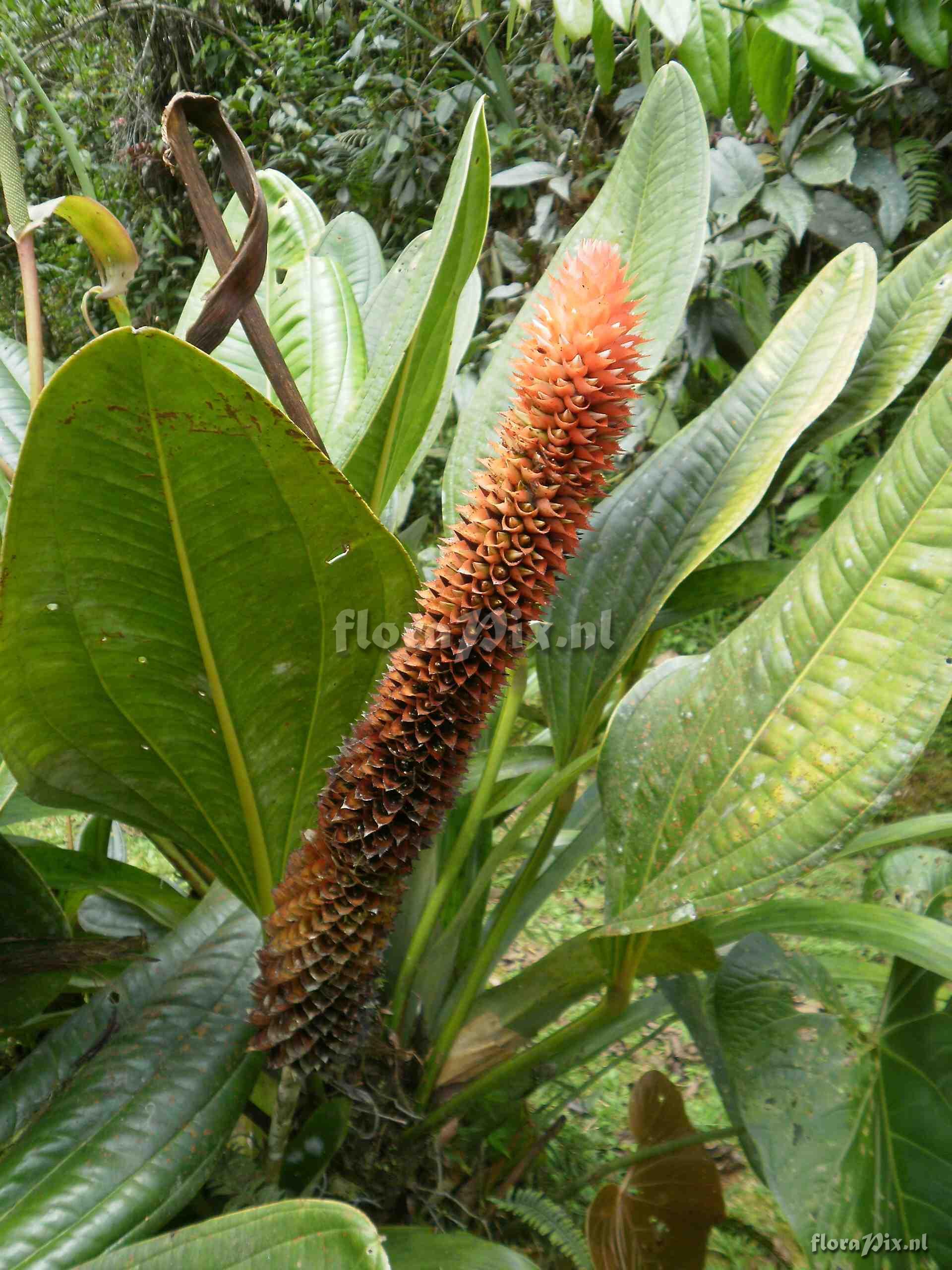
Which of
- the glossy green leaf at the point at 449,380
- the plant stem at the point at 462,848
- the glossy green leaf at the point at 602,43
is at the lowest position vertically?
the plant stem at the point at 462,848

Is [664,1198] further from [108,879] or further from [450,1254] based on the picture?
[108,879]

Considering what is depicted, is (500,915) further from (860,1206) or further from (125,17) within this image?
(125,17)

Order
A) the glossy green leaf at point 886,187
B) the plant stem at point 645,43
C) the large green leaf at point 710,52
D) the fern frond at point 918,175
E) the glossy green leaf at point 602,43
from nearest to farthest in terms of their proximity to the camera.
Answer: the large green leaf at point 710,52 → the glossy green leaf at point 602,43 → the plant stem at point 645,43 → the glossy green leaf at point 886,187 → the fern frond at point 918,175

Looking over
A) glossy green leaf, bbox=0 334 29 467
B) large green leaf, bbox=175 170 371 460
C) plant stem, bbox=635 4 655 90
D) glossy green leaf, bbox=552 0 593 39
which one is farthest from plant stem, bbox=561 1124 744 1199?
plant stem, bbox=635 4 655 90

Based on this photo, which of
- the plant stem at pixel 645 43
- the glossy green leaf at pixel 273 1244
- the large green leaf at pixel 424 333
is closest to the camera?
the glossy green leaf at pixel 273 1244

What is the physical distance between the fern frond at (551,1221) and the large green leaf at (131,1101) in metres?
0.29

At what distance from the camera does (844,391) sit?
2.12 ft

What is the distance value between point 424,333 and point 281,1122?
463 mm

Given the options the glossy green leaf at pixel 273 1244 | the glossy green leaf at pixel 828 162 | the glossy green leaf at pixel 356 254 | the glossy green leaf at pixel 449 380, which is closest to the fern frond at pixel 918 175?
the glossy green leaf at pixel 828 162

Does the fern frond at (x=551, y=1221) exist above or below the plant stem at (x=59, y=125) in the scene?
below

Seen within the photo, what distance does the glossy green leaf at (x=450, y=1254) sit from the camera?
1.60ft

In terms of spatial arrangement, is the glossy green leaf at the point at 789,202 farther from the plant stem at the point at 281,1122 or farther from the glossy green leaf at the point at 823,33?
the plant stem at the point at 281,1122

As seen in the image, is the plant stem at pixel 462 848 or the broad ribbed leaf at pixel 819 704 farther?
the plant stem at pixel 462 848

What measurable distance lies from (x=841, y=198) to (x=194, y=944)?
1.48m
